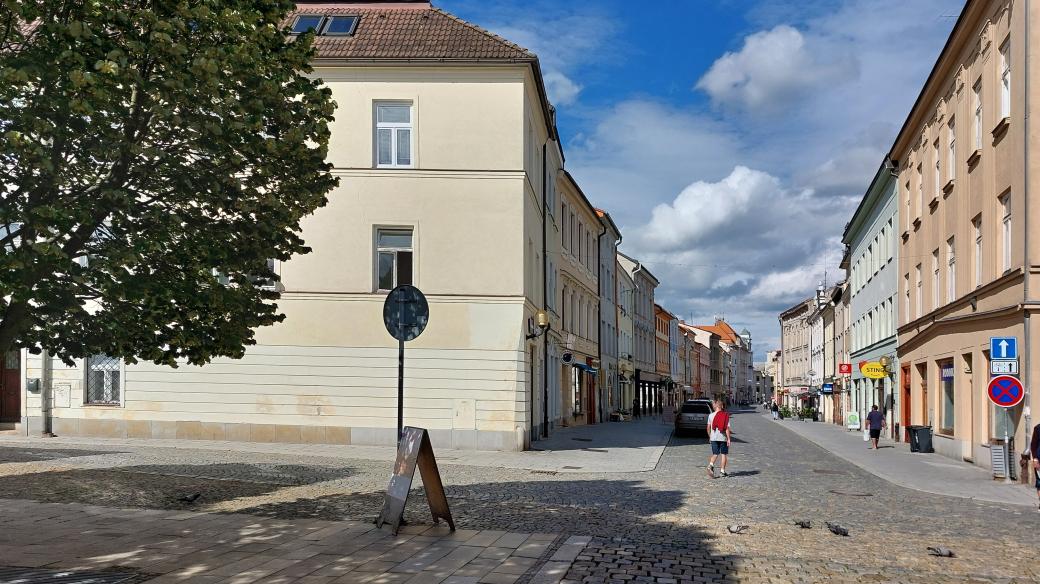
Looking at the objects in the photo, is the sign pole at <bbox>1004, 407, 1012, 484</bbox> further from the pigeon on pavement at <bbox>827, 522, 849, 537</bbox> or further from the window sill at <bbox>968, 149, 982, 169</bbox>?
the pigeon on pavement at <bbox>827, 522, 849, 537</bbox>

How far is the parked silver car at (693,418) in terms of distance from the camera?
34656mm

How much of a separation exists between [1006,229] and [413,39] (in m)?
15.1

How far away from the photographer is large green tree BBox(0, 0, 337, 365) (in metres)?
7.55

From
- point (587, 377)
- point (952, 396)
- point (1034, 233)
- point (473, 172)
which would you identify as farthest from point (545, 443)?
point (587, 377)

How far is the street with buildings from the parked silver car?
283 cm

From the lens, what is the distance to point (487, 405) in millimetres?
23219

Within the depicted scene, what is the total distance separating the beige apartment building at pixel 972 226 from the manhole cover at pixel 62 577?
1683 cm

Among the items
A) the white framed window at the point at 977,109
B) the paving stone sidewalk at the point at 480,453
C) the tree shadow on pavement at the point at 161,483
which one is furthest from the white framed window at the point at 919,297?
the tree shadow on pavement at the point at 161,483

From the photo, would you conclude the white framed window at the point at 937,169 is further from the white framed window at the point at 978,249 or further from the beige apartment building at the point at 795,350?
the beige apartment building at the point at 795,350

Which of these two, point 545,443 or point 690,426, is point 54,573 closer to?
point 545,443

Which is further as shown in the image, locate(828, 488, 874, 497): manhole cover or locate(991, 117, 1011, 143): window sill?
locate(991, 117, 1011, 143): window sill

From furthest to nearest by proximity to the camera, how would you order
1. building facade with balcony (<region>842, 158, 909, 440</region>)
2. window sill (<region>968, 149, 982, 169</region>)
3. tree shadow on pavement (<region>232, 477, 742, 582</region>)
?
building facade with balcony (<region>842, 158, 909, 440</region>)
window sill (<region>968, 149, 982, 169</region>)
tree shadow on pavement (<region>232, 477, 742, 582</region>)

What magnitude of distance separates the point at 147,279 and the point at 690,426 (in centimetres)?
2839

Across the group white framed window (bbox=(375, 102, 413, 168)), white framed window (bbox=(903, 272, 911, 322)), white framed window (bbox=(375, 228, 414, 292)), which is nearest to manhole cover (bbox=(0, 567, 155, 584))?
white framed window (bbox=(375, 228, 414, 292))
